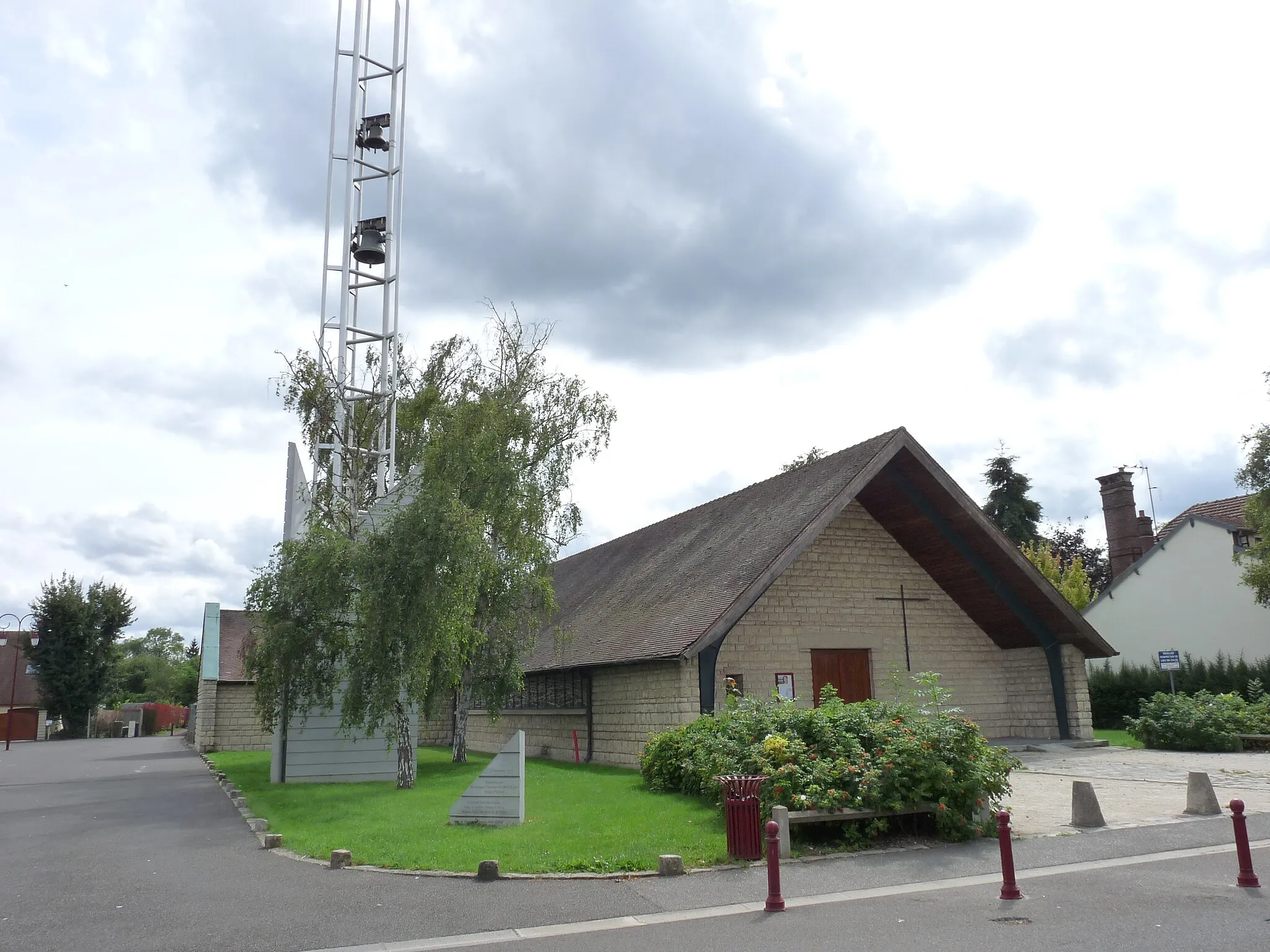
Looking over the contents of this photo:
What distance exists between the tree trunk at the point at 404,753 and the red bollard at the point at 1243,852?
12.1 m

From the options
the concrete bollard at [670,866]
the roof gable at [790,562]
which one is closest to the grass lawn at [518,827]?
the concrete bollard at [670,866]

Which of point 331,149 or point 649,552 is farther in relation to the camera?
point 649,552

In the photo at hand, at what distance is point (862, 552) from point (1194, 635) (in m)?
15.2

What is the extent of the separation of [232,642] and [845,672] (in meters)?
24.7

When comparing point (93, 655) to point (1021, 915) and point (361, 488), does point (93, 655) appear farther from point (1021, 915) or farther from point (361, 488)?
point (1021, 915)

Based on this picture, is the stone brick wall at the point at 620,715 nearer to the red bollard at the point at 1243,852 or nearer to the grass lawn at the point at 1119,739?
the red bollard at the point at 1243,852

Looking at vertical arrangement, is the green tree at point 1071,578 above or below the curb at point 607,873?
above

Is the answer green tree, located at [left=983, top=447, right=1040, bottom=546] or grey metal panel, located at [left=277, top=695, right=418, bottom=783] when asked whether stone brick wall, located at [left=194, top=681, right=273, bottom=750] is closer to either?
grey metal panel, located at [left=277, top=695, right=418, bottom=783]

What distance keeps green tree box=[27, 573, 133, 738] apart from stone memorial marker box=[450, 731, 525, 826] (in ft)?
153

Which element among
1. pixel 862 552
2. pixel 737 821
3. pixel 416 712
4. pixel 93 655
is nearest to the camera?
pixel 737 821

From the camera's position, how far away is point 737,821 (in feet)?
32.0

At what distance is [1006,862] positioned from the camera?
25.9 ft

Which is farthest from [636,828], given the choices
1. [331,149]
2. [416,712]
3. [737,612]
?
[331,149]

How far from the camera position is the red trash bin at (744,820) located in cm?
966
